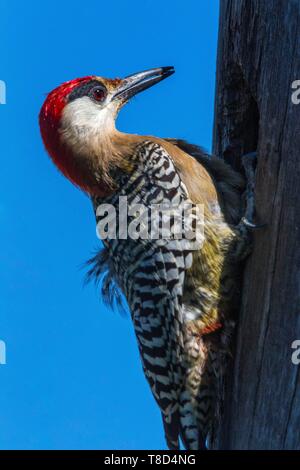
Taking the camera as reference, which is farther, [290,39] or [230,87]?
[230,87]

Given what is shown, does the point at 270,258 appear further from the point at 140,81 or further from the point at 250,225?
the point at 140,81

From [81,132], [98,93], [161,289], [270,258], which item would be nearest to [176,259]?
[161,289]

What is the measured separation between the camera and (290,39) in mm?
3484

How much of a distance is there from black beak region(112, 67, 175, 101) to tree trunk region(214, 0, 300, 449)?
0.84 m

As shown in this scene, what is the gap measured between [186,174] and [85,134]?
2.54 feet

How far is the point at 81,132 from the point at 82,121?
3.0 inches

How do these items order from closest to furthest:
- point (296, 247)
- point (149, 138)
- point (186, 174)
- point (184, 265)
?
point (296, 247), point (184, 265), point (186, 174), point (149, 138)

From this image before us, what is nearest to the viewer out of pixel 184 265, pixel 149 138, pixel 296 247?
pixel 296 247

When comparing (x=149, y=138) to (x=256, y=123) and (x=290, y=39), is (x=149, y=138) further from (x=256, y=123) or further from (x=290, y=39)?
(x=290, y=39)

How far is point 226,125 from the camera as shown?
4.52 meters

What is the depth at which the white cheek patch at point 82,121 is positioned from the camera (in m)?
4.40

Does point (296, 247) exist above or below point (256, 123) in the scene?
below
